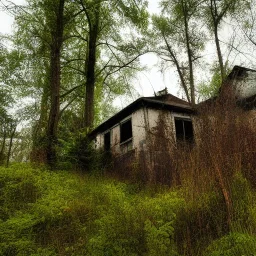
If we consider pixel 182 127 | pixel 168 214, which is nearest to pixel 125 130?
pixel 182 127

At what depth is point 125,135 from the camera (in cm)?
1480

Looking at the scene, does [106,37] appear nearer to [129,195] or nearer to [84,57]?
[84,57]

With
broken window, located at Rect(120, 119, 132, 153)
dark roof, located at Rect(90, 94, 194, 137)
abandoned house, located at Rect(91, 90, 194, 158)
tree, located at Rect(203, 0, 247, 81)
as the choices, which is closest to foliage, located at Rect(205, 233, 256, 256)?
abandoned house, located at Rect(91, 90, 194, 158)

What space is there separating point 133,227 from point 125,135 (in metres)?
11.0

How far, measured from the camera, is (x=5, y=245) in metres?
3.67

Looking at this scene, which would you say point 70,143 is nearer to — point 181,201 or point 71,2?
point 71,2

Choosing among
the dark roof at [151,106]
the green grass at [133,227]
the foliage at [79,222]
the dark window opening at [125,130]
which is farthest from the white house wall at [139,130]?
the green grass at [133,227]

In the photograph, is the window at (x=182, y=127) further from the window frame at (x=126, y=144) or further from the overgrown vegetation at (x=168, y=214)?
the overgrown vegetation at (x=168, y=214)

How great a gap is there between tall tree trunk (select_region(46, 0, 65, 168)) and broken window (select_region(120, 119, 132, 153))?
3919 millimetres

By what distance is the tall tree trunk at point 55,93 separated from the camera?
10.0 metres

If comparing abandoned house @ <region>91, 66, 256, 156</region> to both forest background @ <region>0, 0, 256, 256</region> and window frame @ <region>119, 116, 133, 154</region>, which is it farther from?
forest background @ <region>0, 0, 256, 256</region>

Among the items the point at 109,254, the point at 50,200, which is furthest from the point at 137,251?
the point at 50,200

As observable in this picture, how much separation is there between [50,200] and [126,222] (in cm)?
238

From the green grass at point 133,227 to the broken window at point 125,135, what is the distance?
7.19 meters
